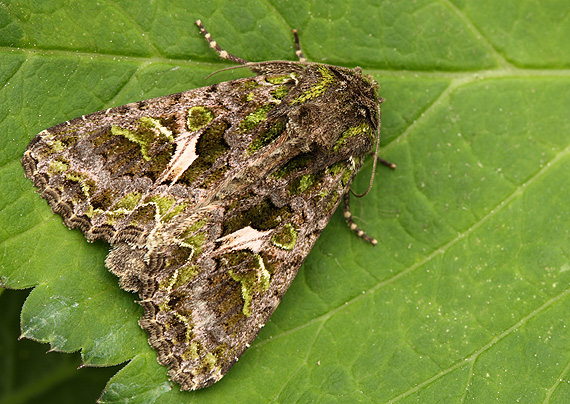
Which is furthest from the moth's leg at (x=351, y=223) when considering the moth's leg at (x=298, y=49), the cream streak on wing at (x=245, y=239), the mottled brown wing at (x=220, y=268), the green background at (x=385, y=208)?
the moth's leg at (x=298, y=49)

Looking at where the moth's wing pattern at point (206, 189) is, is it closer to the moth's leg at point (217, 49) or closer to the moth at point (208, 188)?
the moth at point (208, 188)

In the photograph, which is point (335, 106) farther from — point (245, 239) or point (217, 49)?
point (245, 239)

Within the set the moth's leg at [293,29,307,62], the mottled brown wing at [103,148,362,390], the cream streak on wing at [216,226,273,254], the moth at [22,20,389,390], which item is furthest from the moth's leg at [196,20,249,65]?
the cream streak on wing at [216,226,273,254]

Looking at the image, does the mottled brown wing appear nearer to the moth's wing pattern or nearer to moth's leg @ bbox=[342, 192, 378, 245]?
the moth's wing pattern

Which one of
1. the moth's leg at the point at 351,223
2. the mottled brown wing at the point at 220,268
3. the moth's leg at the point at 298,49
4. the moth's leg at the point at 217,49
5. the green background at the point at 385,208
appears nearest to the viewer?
the mottled brown wing at the point at 220,268

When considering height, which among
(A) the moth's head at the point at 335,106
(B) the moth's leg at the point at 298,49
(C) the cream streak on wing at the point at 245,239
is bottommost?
(C) the cream streak on wing at the point at 245,239

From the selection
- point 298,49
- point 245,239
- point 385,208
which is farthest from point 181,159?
point 385,208

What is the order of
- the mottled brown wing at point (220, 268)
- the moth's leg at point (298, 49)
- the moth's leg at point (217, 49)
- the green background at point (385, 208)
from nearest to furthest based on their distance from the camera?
the mottled brown wing at point (220, 268) → the green background at point (385, 208) → the moth's leg at point (217, 49) → the moth's leg at point (298, 49)

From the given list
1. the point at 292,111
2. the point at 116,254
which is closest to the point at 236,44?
the point at 292,111

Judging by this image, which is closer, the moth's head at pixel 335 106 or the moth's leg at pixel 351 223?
the moth's head at pixel 335 106
